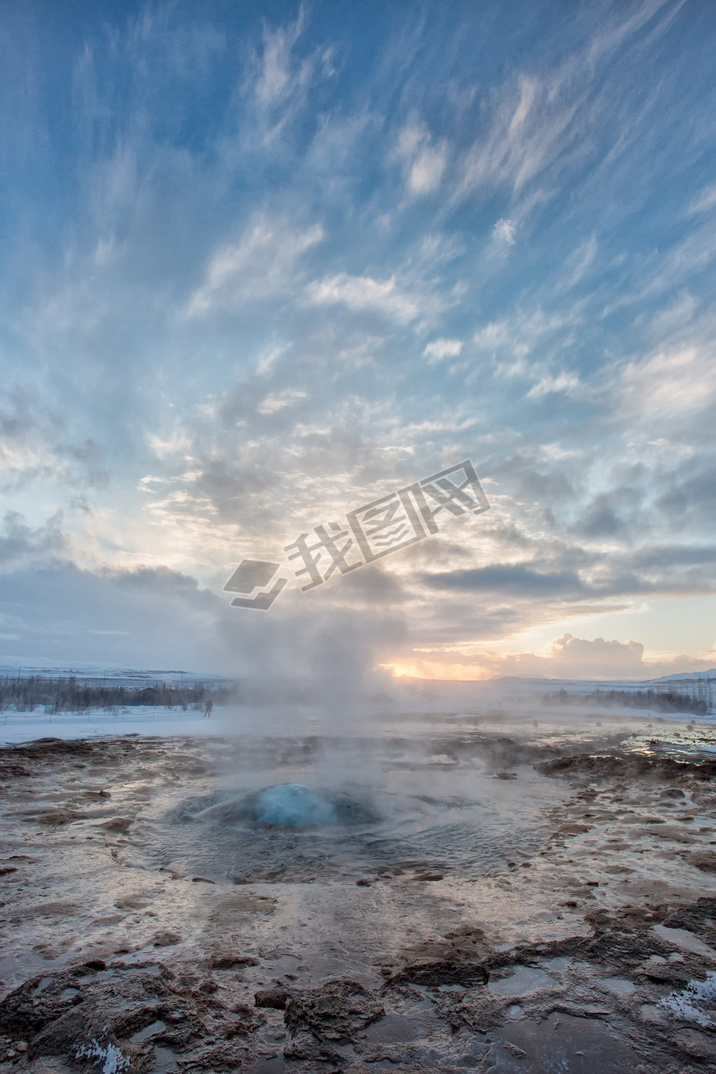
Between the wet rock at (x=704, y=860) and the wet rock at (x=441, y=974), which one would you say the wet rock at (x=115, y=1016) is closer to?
the wet rock at (x=441, y=974)

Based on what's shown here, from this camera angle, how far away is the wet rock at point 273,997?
164 inches

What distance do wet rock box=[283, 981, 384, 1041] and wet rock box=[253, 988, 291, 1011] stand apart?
56mm

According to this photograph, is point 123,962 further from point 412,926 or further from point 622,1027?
point 622,1027

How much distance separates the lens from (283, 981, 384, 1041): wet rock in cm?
385

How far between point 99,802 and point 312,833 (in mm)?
5452

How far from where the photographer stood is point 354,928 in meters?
5.74

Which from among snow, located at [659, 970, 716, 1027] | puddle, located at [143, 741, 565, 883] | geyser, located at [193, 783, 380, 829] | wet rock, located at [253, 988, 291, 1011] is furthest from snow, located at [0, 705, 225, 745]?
snow, located at [659, 970, 716, 1027]

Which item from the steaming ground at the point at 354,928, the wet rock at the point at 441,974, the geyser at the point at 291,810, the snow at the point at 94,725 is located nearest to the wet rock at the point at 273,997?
the steaming ground at the point at 354,928

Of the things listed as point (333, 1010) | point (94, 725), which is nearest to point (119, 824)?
point (333, 1010)

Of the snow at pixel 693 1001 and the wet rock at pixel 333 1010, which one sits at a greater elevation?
the wet rock at pixel 333 1010

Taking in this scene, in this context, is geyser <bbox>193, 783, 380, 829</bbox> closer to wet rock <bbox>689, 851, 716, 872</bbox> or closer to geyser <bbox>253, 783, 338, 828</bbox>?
geyser <bbox>253, 783, 338, 828</bbox>

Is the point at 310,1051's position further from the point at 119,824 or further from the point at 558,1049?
the point at 119,824

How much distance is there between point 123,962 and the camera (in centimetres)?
473

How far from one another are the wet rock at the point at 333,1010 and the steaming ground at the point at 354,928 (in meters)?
0.02
